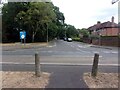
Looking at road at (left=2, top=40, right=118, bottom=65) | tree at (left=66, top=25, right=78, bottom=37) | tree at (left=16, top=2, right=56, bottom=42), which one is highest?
tree at (left=16, top=2, right=56, bottom=42)

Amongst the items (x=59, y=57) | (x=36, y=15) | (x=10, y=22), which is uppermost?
(x=36, y=15)

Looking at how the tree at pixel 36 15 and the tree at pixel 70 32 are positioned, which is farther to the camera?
the tree at pixel 70 32

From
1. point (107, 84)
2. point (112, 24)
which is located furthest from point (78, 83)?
point (112, 24)

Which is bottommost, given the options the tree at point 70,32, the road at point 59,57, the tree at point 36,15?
the road at point 59,57

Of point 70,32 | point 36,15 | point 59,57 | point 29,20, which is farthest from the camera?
point 70,32

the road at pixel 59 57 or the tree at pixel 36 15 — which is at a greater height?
the tree at pixel 36 15

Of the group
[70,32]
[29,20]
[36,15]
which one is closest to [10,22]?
[29,20]

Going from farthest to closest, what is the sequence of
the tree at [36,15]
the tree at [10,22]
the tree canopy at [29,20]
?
the tree at [10,22], the tree canopy at [29,20], the tree at [36,15]

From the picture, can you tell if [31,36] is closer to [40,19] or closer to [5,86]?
[40,19]

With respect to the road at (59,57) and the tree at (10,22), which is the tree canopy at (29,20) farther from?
the road at (59,57)

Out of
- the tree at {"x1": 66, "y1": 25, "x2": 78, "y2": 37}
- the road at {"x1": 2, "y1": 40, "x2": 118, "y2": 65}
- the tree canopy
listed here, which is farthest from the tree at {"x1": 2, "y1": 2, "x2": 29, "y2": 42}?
the tree at {"x1": 66, "y1": 25, "x2": 78, "y2": 37}

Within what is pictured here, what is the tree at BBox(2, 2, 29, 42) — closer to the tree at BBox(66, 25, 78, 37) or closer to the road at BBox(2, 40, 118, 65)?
the road at BBox(2, 40, 118, 65)

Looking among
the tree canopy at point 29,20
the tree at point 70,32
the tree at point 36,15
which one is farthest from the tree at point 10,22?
the tree at point 70,32

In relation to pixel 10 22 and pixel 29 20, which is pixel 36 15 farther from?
pixel 10 22
